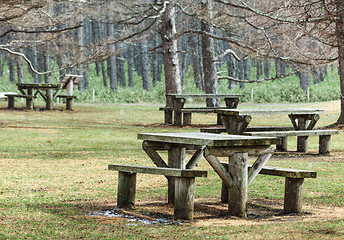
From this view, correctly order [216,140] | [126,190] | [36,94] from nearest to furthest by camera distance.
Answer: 1. [216,140]
2. [126,190]
3. [36,94]

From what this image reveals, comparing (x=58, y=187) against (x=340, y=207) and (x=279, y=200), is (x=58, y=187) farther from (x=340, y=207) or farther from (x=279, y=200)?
(x=340, y=207)

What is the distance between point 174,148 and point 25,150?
21.3ft

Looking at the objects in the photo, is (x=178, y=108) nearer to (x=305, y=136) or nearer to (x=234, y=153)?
(x=305, y=136)

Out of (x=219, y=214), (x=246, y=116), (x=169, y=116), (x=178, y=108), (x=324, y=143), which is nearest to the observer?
(x=219, y=214)

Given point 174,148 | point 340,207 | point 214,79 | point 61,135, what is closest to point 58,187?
point 174,148

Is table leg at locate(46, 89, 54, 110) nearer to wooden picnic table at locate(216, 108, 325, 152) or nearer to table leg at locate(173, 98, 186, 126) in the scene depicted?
table leg at locate(173, 98, 186, 126)

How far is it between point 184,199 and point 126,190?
93 cm

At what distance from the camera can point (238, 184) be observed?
20.5 ft

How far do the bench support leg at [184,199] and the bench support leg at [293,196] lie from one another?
1232 millimetres

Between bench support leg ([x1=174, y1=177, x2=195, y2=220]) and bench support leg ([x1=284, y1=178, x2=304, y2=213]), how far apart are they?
4.04 ft

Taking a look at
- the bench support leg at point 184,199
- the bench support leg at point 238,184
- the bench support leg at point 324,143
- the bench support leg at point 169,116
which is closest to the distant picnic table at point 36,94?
the bench support leg at point 169,116

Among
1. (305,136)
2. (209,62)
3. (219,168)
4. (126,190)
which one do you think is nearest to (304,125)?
(305,136)

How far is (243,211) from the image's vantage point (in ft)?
20.4

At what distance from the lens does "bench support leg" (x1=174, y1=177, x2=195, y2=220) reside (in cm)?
589
